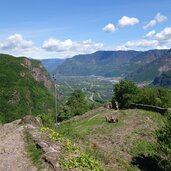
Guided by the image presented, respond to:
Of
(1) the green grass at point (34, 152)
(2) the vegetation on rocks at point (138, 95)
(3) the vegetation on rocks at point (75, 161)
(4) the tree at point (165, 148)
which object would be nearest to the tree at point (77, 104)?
(2) the vegetation on rocks at point (138, 95)

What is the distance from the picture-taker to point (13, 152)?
34.1 m

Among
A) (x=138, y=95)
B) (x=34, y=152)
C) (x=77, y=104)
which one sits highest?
(x=34, y=152)

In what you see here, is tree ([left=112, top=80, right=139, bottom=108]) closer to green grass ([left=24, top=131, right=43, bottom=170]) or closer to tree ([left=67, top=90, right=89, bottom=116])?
tree ([left=67, top=90, right=89, bottom=116])

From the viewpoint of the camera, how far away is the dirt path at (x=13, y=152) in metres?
31.1

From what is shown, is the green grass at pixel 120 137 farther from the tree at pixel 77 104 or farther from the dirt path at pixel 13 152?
the tree at pixel 77 104

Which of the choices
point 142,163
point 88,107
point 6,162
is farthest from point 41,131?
point 88,107

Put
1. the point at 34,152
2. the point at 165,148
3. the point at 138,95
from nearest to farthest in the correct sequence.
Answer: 1. the point at 34,152
2. the point at 165,148
3. the point at 138,95

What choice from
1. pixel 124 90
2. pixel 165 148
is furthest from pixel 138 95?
pixel 165 148

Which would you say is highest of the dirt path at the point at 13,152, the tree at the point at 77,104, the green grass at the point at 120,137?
the dirt path at the point at 13,152

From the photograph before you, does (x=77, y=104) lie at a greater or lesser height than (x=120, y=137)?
lesser

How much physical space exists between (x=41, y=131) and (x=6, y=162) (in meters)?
7.12

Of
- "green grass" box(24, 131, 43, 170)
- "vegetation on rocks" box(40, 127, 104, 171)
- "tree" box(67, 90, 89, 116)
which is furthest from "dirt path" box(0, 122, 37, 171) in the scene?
"tree" box(67, 90, 89, 116)

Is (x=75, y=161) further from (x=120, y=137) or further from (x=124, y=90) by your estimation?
(x=124, y=90)

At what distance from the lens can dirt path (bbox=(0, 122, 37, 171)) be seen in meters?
31.1
